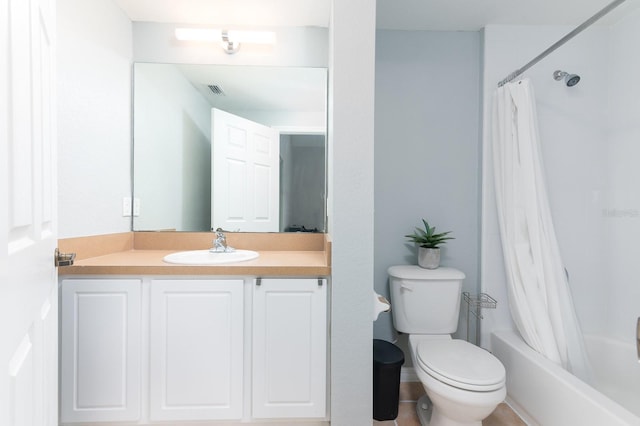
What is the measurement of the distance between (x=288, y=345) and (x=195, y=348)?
413 millimetres

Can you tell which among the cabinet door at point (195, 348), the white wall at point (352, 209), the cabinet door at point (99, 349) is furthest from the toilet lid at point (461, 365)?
the cabinet door at point (99, 349)

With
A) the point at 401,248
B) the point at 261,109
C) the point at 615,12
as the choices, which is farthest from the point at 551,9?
the point at 261,109

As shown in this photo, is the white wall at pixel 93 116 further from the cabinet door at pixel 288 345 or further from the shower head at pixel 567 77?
the shower head at pixel 567 77

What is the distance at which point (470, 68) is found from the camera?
1980 millimetres

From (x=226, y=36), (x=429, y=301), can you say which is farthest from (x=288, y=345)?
(x=226, y=36)

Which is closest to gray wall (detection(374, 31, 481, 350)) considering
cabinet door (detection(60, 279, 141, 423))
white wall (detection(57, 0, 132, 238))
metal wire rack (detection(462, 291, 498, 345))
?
metal wire rack (detection(462, 291, 498, 345))

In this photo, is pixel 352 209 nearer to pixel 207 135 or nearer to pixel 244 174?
pixel 244 174

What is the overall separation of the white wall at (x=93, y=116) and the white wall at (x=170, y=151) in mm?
82

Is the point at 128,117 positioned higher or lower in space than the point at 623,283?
higher

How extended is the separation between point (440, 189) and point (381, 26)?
3.67 ft

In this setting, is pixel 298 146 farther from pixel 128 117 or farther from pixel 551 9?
pixel 551 9

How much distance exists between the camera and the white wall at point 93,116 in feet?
4.55

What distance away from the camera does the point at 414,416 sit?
5.37ft

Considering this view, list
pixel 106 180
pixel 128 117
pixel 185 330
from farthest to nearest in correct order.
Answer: pixel 128 117 → pixel 106 180 → pixel 185 330
